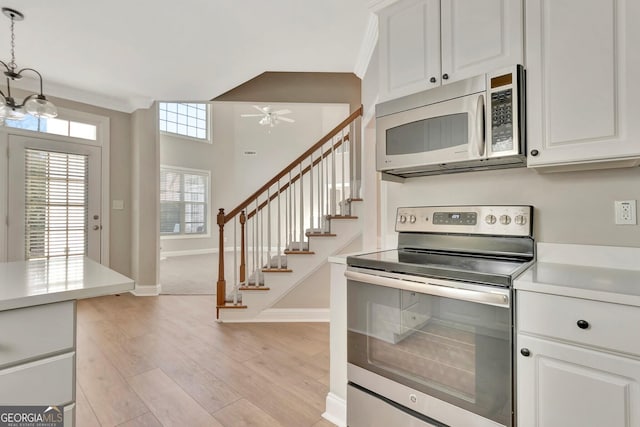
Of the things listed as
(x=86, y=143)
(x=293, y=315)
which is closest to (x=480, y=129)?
(x=293, y=315)

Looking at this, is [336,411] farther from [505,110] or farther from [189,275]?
[189,275]

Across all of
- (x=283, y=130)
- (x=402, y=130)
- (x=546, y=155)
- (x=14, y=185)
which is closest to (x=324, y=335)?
(x=402, y=130)

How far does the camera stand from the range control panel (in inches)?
61.4

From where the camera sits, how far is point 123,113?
4527 mm

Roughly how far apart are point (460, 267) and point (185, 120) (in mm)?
8444

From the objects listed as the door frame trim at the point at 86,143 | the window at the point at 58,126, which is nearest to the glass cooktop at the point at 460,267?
the door frame trim at the point at 86,143

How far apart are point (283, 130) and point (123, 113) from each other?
4.58 metres

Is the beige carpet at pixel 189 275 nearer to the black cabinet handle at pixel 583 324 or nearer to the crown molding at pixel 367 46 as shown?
the crown molding at pixel 367 46

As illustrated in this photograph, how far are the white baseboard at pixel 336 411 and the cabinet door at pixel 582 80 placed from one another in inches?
61.6

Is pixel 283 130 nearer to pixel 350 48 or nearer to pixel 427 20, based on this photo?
pixel 350 48

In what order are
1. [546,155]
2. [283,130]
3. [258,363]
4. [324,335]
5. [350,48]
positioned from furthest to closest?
[283,130], [350,48], [324,335], [258,363], [546,155]

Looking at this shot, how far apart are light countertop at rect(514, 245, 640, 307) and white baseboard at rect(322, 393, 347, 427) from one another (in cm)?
114

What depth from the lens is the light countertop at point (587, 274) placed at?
99 centimetres

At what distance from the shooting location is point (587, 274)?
4.04 ft
